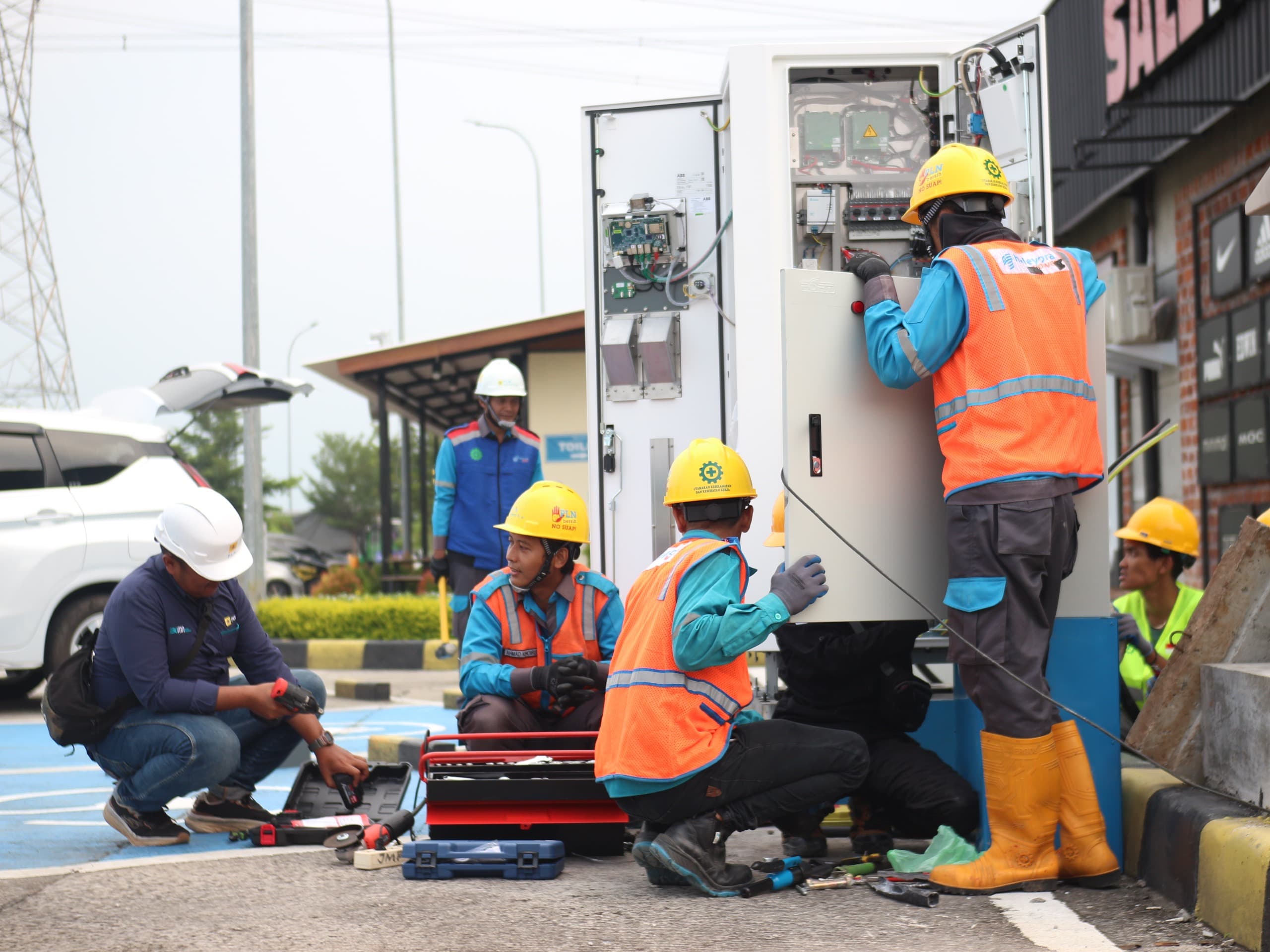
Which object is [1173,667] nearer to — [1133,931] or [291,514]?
[1133,931]

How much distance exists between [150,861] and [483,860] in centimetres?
116

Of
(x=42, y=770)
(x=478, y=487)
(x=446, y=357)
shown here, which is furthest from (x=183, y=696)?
(x=446, y=357)

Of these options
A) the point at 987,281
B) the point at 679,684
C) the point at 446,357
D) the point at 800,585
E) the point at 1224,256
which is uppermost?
the point at 1224,256

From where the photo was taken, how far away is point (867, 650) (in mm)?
4457

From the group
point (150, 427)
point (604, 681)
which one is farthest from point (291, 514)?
point (604, 681)

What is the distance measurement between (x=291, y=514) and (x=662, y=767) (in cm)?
7164

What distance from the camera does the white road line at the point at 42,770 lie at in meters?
6.84

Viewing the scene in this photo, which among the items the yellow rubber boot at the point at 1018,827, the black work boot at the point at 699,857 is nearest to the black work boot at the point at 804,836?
the black work boot at the point at 699,857

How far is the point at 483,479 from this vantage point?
7.73 meters

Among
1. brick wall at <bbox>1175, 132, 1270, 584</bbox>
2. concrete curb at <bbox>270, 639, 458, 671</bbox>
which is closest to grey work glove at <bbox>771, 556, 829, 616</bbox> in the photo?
brick wall at <bbox>1175, 132, 1270, 584</bbox>

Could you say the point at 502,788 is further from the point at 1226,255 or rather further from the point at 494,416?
the point at 1226,255

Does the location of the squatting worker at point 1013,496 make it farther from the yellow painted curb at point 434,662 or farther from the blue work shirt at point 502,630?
the yellow painted curb at point 434,662

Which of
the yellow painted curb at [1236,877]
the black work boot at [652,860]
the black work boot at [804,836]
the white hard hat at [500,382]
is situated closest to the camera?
the yellow painted curb at [1236,877]

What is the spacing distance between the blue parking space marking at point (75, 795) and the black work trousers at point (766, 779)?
155 cm
